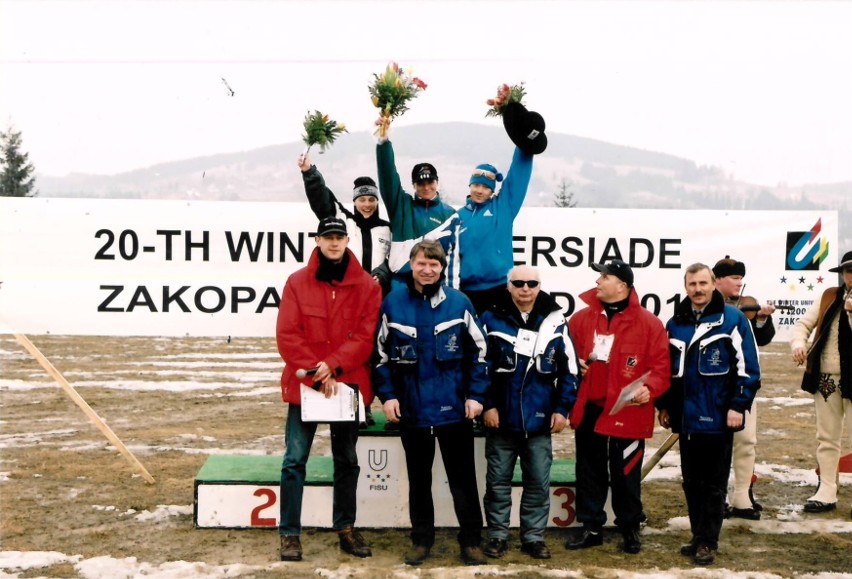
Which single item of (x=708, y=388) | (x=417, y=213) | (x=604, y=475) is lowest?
(x=604, y=475)

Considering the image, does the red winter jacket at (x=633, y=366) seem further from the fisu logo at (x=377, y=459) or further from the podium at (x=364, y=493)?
the fisu logo at (x=377, y=459)

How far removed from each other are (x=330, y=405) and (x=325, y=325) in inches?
18.8

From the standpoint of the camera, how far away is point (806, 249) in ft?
22.0

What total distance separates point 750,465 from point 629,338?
1.85m

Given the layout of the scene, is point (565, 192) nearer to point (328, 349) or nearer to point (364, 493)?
point (364, 493)

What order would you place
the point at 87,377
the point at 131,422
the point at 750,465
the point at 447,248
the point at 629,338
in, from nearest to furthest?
1. the point at 629,338
2. the point at 447,248
3. the point at 750,465
4. the point at 131,422
5. the point at 87,377

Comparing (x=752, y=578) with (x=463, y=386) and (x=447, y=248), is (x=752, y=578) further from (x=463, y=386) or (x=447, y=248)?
(x=447, y=248)

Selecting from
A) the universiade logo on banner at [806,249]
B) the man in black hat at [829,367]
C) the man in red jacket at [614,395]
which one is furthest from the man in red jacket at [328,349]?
the universiade logo on banner at [806,249]

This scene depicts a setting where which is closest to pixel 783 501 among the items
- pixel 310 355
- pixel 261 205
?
pixel 310 355

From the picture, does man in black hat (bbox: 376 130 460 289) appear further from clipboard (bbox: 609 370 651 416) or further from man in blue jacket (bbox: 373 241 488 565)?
clipboard (bbox: 609 370 651 416)

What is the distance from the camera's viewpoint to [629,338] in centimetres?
504

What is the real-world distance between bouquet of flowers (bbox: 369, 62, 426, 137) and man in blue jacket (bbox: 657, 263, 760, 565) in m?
2.09

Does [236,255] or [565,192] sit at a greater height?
[565,192]

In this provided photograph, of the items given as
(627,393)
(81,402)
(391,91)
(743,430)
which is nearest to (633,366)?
(627,393)
